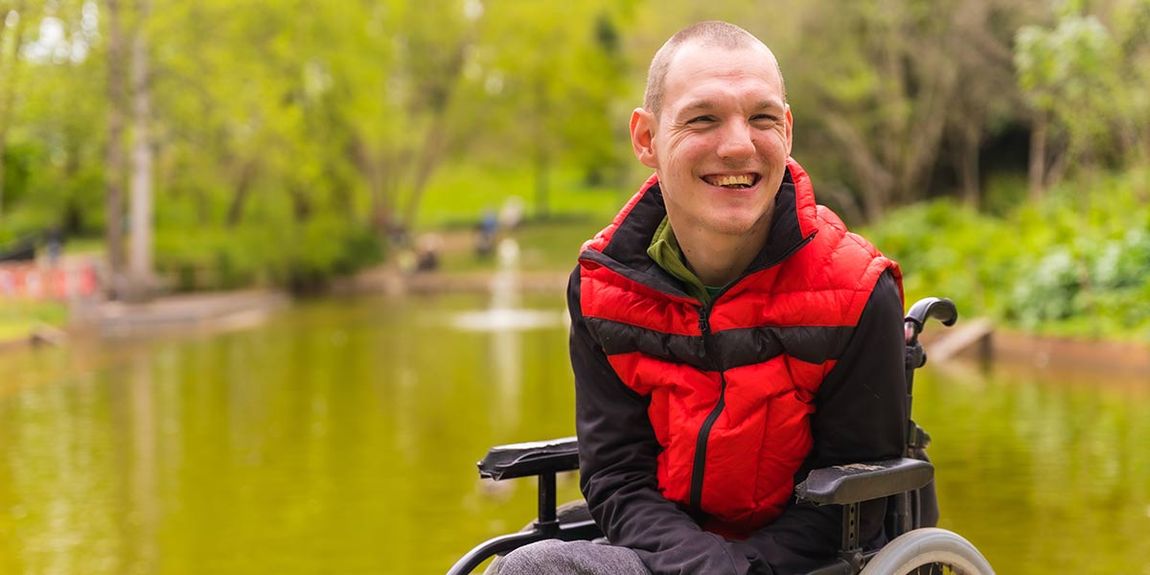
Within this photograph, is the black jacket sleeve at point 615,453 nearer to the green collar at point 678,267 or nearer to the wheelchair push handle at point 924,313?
the green collar at point 678,267

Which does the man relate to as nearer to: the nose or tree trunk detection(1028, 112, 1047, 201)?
the nose

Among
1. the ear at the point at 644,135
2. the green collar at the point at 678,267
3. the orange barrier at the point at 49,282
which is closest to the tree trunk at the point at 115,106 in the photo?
the orange barrier at the point at 49,282

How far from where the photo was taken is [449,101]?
41906 mm

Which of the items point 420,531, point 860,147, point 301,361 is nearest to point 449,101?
point 860,147

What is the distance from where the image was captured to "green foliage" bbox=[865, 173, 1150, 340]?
1414 cm

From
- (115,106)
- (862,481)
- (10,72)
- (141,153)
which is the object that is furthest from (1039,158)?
(862,481)

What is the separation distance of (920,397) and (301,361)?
278 inches

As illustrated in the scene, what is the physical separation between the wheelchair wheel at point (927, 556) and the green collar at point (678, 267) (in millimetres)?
616

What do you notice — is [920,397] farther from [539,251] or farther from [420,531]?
[539,251]

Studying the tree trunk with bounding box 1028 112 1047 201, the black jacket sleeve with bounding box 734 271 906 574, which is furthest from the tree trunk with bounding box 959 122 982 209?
the black jacket sleeve with bounding box 734 271 906 574

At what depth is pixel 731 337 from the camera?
2977mm

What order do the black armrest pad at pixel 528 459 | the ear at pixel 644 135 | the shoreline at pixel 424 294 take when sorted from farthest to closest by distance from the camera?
the shoreline at pixel 424 294 < the black armrest pad at pixel 528 459 < the ear at pixel 644 135

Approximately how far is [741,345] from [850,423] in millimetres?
290

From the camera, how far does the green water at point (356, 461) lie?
6474 millimetres
